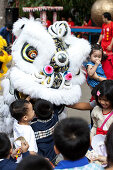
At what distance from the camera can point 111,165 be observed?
147cm

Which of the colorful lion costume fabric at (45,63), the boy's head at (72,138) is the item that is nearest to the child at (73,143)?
the boy's head at (72,138)

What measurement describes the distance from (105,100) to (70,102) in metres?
0.47

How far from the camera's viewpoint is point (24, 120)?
2.62 m

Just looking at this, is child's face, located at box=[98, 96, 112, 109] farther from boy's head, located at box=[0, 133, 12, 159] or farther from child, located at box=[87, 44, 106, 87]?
boy's head, located at box=[0, 133, 12, 159]

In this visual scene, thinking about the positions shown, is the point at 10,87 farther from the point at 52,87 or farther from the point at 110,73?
the point at 110,73

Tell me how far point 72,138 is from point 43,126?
1.20 metres

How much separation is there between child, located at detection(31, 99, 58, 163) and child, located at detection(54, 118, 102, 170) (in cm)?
113

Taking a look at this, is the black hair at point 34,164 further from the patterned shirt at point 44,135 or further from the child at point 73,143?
the patterned shirt at point 44,135

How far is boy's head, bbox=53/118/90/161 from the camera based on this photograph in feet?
4.95

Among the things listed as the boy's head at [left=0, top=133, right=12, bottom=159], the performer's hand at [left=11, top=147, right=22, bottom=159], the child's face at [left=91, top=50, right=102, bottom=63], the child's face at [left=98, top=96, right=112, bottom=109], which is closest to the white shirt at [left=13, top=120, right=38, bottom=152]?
the performer's hand at [left=11, top=147, right=22, bottom=159]

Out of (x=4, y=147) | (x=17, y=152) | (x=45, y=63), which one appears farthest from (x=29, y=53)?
(x=4, y=147)

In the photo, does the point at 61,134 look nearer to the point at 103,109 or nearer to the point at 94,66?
the point at 103,109

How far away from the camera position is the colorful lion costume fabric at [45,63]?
2869mm

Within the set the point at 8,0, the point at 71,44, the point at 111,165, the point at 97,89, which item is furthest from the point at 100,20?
the point at 111,165
